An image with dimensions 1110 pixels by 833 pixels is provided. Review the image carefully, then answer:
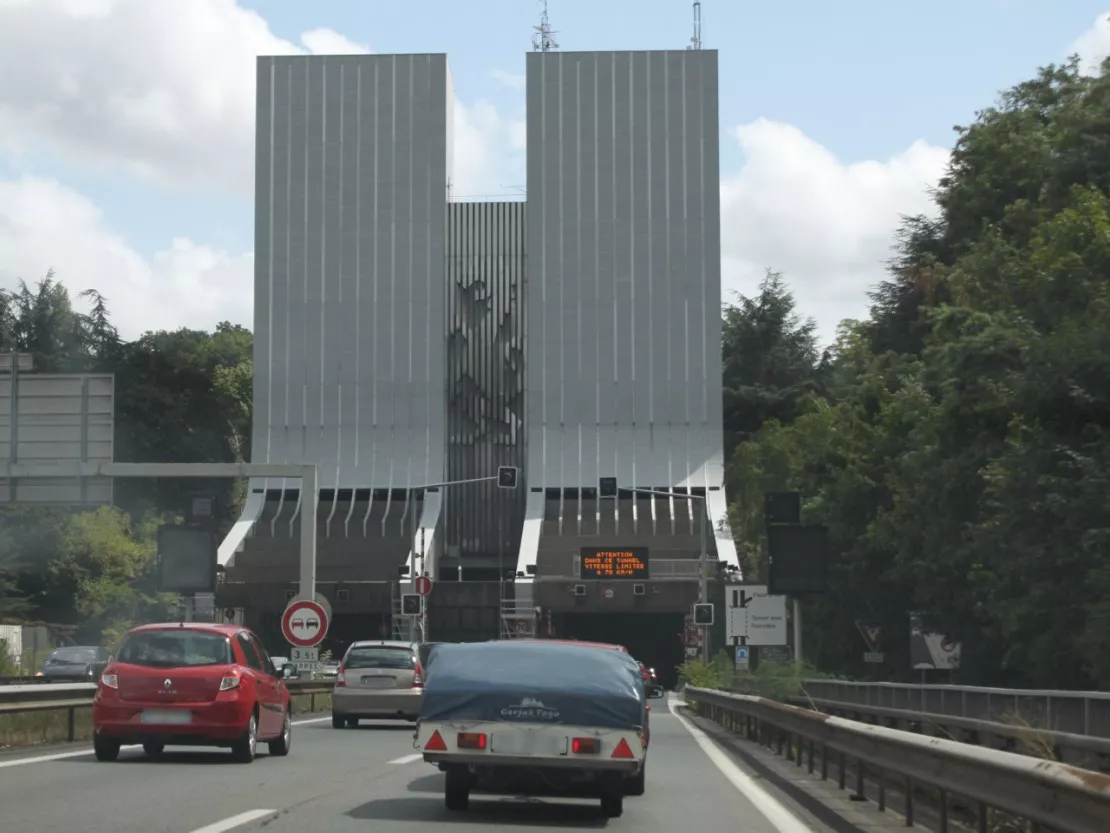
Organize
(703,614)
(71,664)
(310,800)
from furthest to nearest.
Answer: (703,614) → (71,664) → (310,800)

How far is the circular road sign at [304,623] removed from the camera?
35.1 metres

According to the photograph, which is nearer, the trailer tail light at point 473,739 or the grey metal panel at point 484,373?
the trailer tail light at point 473,739

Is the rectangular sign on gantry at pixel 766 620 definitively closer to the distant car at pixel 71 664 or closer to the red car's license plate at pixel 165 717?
the red car's license plate at pixel 165 717

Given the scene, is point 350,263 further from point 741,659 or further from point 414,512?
point 741,659

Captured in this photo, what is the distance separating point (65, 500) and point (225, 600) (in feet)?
170

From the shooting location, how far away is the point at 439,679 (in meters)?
14.1

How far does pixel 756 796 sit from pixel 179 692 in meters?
6.47

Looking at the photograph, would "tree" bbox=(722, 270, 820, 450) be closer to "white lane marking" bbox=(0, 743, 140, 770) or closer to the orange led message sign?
the orange led message sign

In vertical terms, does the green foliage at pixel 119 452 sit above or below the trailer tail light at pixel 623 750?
above

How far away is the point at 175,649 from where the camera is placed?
1980 cm

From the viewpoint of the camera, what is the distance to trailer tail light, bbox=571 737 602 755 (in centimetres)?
1374

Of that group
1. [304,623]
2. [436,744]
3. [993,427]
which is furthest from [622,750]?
[993,427]

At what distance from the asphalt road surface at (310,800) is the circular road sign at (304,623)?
1285cm

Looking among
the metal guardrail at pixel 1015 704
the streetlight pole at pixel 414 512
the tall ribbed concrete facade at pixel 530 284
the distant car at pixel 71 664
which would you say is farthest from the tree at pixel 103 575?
the metal guardrail at pixel 1015 704
